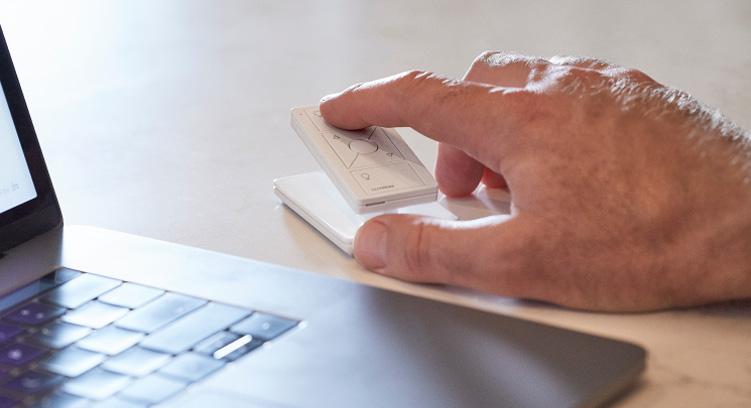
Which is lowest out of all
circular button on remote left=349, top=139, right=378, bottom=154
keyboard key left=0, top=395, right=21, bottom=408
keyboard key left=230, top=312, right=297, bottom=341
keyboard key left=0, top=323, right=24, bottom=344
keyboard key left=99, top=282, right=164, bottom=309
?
keyboard key left=230, top=312, right=297, bottom=341

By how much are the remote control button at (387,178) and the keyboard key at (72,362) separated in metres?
0.22

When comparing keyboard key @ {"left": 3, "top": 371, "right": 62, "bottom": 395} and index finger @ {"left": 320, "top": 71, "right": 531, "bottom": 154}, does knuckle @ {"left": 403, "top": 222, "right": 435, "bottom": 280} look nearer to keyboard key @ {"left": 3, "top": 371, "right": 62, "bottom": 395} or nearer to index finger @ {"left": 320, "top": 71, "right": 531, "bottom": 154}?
index finger @ {"left": 320, "top": 71, "right": 531, "bottom": 154}

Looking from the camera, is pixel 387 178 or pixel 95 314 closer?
pixel 95 314

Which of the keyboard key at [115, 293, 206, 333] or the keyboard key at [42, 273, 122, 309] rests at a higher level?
the keyboard key at [42, 273, 122, 309]

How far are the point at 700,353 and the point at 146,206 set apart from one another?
0.44m

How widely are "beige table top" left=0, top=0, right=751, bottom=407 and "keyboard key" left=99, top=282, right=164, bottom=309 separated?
0.10 m

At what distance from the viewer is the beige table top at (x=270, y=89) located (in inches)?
19.4

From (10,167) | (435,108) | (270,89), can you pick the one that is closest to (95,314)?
(10,167)

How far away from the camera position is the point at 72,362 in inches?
16.5

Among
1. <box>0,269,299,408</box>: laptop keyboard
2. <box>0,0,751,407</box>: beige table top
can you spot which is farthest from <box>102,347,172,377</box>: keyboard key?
<box>0,0,751,407</box>: beige table top

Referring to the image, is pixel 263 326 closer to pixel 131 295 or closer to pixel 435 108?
pixel 131 295

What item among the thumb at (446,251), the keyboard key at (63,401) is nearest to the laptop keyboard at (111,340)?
the keyboard key at (63,401)

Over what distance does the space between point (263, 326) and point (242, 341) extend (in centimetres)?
2

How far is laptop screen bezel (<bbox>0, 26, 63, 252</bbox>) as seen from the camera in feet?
1.79
